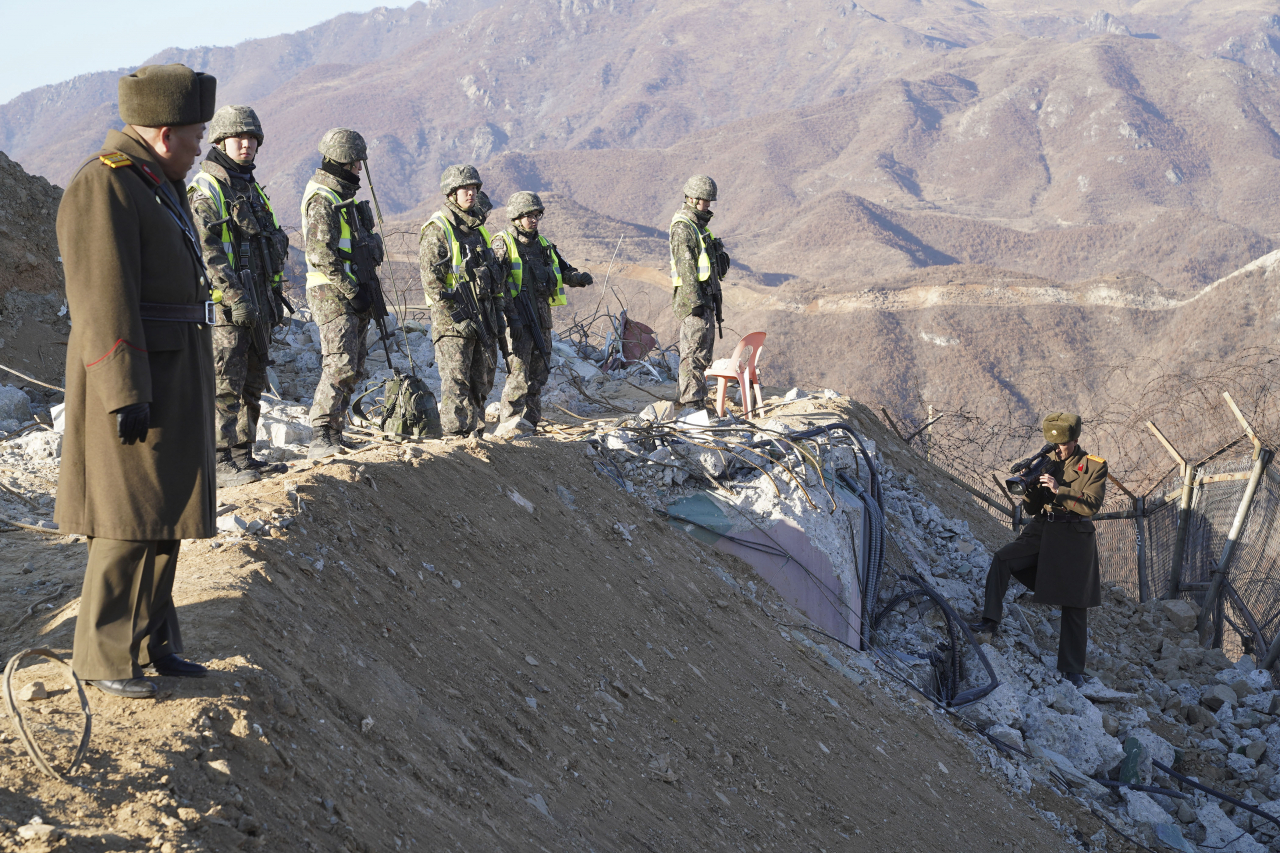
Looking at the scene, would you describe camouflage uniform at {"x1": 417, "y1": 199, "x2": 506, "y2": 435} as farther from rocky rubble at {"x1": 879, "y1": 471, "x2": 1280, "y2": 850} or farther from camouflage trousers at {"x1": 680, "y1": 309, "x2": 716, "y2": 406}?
rocky rubble at {"x1": 879, "y1": 471, "x2": 1280, "y2": 850}

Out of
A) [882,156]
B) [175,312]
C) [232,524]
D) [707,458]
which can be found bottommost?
[707,458]

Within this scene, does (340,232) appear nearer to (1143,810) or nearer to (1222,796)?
(1143,810)

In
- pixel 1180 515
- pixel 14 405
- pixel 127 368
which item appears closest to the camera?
pixel 127 368

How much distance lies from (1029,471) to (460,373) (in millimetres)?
3594

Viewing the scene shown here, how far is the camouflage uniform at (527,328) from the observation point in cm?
683

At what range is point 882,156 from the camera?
56438 mm

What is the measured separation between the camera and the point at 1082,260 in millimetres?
39625

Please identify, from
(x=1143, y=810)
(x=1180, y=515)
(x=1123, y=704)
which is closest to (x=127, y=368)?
(x=1143, y=810)

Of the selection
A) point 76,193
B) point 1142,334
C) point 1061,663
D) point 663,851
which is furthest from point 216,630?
point 1142,334

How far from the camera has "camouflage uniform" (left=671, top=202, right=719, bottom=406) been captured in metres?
7.96

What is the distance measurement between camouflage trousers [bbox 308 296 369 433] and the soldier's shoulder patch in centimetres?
312

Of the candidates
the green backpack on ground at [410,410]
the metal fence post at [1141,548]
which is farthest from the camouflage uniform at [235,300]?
the metal fence post at [1141,548]

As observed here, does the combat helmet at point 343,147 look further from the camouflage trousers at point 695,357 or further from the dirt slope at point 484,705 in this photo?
the camouflage trousers at point 695,357

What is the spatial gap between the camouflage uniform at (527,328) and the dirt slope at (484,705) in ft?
5.38
